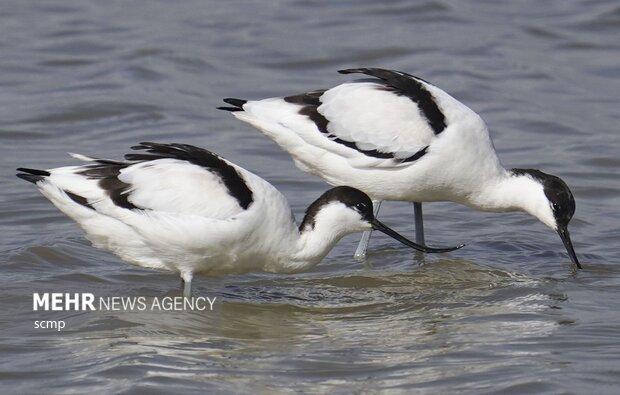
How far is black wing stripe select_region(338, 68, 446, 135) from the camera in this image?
29.1 ft

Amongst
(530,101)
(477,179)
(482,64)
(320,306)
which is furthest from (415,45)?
(320,306)

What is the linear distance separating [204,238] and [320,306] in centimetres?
91

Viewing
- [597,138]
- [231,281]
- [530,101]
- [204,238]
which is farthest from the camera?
[530,101]

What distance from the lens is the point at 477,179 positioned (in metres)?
9.03

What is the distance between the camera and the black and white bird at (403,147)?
8883 mm

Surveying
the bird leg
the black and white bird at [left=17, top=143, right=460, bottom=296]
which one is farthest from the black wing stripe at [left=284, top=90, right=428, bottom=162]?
the bird leg

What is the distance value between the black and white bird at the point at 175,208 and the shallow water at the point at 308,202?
38 centimetres

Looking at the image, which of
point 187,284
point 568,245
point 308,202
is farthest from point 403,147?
point 187,284

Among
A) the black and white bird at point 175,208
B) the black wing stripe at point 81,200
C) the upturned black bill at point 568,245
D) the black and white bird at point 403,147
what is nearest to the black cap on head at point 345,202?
the black and white bird at point 175,208

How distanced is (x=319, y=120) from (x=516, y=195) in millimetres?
1449

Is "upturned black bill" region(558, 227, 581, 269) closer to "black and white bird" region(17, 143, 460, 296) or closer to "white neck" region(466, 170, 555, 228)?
"white neck" region(466, 170, 555, 228)

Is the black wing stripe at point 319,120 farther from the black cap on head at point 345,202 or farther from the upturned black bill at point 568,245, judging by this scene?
the upturned black bill at point 568,245

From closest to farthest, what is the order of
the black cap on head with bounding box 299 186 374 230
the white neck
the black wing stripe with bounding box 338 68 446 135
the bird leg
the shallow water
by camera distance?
the shallow water → the bird leg → the black cap on head with bounding box 299 186 374 230 → the black wing stripe with bounding box 338 68 446 135 → the white neck

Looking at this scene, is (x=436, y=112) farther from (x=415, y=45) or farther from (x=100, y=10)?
(x=100, y=10)
